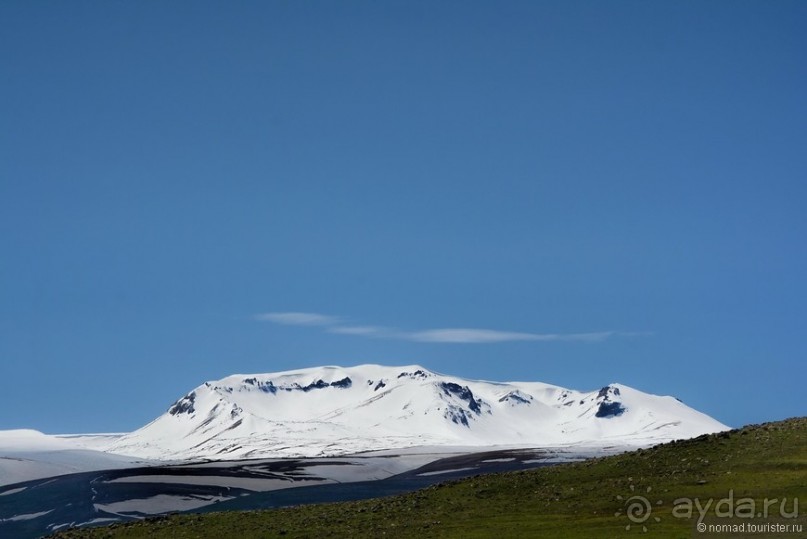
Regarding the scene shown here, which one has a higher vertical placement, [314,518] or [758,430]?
[758,430]

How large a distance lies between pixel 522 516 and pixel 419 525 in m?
7.41

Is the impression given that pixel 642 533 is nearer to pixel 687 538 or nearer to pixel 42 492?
pixel 687 538

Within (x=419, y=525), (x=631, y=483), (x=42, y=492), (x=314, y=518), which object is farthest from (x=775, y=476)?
(x=42, y=492)

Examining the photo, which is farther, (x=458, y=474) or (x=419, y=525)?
(x=458, y=474)

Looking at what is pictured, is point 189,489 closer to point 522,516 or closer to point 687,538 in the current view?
point 522,516

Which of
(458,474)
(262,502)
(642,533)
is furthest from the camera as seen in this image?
(458,474)

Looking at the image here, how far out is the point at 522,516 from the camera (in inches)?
3014

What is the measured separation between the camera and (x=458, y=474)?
189 metres

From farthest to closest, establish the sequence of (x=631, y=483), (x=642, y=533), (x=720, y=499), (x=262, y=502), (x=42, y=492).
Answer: (x=42, y=492)
(x=262, y=502)
(x=631, y=483)
(x=720, y=499)
(x=642, y=533)

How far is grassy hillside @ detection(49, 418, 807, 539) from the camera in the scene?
7081 centimetres

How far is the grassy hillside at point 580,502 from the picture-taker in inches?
2788

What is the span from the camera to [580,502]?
77.6m

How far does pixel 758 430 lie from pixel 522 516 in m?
23.6

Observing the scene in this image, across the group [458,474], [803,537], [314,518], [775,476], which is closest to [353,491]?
[458,474]
